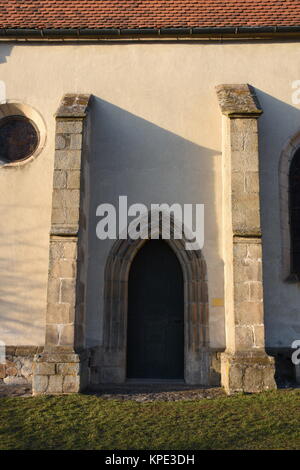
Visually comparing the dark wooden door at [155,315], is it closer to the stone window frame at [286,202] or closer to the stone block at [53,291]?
the stone block at [53,291]

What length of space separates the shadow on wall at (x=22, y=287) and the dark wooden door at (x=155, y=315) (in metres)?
1.71

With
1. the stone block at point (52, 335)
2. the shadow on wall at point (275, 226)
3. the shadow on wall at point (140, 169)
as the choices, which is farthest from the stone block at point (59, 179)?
the shadow on wall at point (275, 226)

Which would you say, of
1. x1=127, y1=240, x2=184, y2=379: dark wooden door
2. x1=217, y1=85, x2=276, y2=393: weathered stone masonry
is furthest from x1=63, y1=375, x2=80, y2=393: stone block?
x1=217, y1=85, x2=276, y2=393: weathered stone masonry

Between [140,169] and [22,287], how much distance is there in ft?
10.4

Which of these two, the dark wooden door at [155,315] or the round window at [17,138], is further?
the round window at [17,138]

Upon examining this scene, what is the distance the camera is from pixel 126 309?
832cm

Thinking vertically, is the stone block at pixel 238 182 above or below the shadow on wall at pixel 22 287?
above

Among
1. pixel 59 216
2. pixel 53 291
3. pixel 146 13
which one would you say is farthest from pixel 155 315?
pixel 146 13

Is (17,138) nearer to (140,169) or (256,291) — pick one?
(140,169)

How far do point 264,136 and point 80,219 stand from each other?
3959 millimetres

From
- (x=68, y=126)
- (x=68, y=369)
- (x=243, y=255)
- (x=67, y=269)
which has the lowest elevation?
(x=68, y=369)

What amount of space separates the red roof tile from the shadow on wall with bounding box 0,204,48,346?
4.40 m

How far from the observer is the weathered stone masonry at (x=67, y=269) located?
23.0ft

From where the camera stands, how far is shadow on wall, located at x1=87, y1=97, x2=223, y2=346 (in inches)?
332
